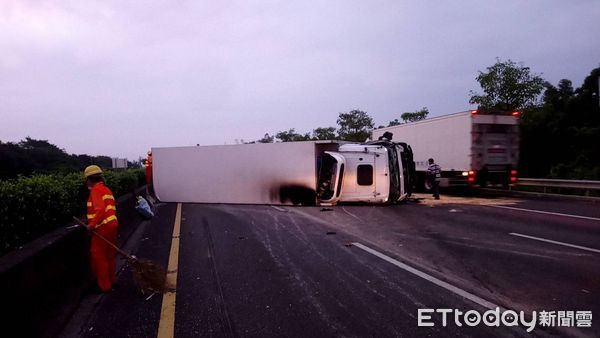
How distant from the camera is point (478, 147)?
53.6 ft

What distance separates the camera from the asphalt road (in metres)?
4.09

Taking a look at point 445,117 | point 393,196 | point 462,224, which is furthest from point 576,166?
point 462,224

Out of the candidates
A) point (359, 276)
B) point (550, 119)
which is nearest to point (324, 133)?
point (550, 119)

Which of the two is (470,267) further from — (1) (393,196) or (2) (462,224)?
(1) (393,196)

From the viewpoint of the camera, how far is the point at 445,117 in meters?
17.6

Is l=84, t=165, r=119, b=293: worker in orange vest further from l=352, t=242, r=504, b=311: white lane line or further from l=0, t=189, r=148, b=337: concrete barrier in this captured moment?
l=352, t=242, r=504, b=311: white lane line

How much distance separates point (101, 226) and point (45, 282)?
105cm

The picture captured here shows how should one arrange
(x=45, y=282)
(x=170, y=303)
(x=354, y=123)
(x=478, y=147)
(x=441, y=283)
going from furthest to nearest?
1. (x=354, y=123)
2. (x=478, y=147)
3. (x=441, y=283)
4. (x=170, y=303)
5. (x=45, y=282)

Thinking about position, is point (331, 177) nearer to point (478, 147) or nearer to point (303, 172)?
point (303, 172)

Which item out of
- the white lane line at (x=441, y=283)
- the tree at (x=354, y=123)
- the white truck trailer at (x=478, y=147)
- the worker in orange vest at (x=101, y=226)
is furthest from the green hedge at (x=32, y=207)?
the tree at (x=354, y=123)

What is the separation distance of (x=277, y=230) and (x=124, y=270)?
12.9 feet

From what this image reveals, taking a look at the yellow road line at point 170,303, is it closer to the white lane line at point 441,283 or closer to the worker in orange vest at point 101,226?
the worker in orange vest at point 101,226

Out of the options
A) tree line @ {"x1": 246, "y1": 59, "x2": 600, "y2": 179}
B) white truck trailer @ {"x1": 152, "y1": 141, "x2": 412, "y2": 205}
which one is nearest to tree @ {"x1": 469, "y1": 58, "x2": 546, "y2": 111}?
tree line @ {"x1": 246, "y1": 59, "x2": 600, "y2": 179}

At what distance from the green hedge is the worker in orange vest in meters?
0.60
